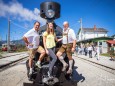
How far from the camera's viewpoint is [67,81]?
6168 mm

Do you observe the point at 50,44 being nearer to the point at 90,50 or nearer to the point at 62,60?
the point at 62,60

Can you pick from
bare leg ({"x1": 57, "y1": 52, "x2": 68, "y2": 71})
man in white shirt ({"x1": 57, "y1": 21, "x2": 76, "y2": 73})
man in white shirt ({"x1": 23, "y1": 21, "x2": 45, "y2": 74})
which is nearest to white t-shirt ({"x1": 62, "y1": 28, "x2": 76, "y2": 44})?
man in white shirt ({"x1": 57, "y1": 21, "x2": 76, "y2": 73})

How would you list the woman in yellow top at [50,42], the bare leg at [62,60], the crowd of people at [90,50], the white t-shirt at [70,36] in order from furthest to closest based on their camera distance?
the crowd of people at [90,50]
the white t-shirt at [70,36]
the bare leg at [62,60]
the woman in yellow top at [50,42]

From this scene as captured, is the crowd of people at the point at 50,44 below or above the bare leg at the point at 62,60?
above

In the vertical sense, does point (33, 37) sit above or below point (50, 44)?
above

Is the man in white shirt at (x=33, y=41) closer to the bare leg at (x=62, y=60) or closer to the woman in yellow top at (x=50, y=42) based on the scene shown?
the woman in yellow top at (x=50, y=42)

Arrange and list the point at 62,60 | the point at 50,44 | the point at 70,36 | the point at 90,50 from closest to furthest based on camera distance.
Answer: the point at 50,44, the point at 62,60, the point at 70,36, the point at 90,50

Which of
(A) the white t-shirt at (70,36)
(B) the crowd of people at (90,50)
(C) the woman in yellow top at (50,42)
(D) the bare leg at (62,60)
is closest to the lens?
(C) the woman in yellow top at (50,42)

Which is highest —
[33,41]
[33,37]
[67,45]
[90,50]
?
[33,37]

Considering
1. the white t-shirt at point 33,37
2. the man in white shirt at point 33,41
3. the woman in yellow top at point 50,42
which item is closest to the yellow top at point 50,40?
the woman in yellow top at point 50,42

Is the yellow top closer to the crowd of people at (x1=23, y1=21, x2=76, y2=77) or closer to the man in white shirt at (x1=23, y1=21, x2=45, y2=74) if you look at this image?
the crowd of people at (x1=23, y1=21, x2=76, y2=77)

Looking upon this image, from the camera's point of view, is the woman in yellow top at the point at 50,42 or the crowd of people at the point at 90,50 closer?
the woman in yellow top at the point at 50,42

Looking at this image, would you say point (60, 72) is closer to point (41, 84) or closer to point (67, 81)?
point (67, 81)

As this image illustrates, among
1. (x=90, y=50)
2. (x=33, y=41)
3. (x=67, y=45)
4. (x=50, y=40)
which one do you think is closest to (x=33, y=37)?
(x=33, y=41)
